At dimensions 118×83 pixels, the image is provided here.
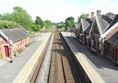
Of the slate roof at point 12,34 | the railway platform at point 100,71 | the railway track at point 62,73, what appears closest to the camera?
the railway platform at point 100,71

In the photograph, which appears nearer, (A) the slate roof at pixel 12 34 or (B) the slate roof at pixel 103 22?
(B) the slate roof at pixel 103 22

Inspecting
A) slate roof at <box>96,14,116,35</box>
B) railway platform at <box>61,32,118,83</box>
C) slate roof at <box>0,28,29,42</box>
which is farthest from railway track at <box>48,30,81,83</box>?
slate roof at <box>0,28,29,42</box>

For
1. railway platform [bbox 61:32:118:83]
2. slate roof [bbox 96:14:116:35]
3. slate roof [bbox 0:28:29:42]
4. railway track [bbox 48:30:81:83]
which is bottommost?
railway track [bbox 48:30:81:83]

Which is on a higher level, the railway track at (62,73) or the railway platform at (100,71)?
the railway platform at (100,71)

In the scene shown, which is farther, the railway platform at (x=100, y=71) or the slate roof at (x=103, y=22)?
the slate roof at (x=103, y=22)

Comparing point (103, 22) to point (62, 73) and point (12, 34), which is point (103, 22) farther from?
point (12, 34)

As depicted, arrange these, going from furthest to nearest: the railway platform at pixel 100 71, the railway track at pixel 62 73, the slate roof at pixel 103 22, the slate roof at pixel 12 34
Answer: the slate roof at pixel 12 34
the slate roof at pixel 103 22
the railway track at pixel 62 73
the railway platform at pixel 100 71

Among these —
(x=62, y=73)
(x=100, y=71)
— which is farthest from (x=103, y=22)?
(x=62, y=73)

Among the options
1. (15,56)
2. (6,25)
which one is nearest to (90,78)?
(15,56)

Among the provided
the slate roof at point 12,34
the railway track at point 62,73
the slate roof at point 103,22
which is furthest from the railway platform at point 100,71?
the slate roof at point 12,34

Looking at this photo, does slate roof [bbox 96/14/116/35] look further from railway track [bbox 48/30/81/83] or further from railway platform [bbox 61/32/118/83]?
railway track [bbox 48/30/81/83]

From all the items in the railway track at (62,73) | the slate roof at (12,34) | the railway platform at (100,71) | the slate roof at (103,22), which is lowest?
the railway track at (62,73)

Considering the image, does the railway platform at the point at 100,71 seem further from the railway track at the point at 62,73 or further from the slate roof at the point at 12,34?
the slate roof at the point at 12,34

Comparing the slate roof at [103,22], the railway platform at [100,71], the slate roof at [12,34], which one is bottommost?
the railway platform at [100,71]
